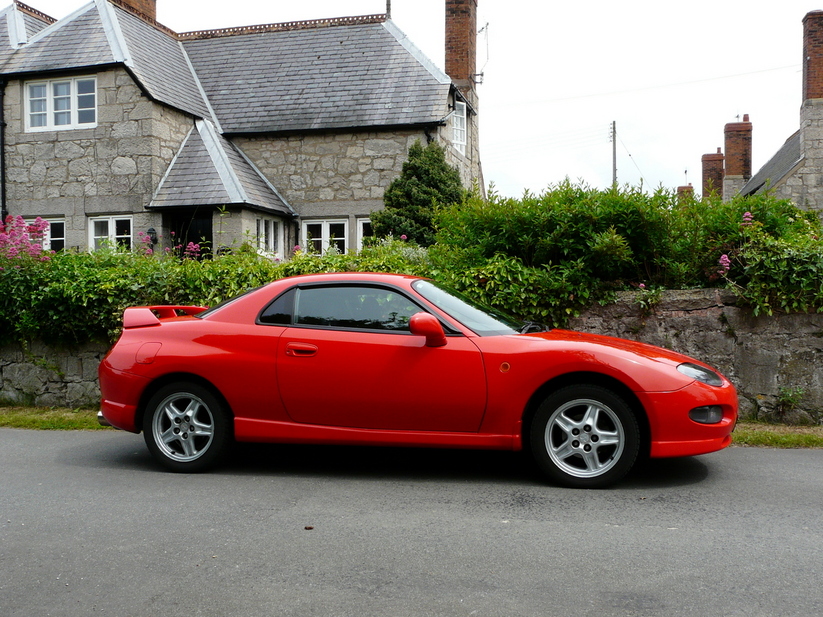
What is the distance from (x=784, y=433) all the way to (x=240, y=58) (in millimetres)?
20083

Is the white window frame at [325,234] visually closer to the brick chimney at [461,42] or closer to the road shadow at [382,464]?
the brick chimney at [461,42]

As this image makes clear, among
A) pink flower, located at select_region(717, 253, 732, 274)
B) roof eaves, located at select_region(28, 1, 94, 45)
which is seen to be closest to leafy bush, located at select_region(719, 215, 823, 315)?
pink flower, located at select_region(717, 253, 732, 274)

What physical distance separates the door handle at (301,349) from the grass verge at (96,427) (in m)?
3.32

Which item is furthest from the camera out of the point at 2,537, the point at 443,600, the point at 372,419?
the point at 372,419

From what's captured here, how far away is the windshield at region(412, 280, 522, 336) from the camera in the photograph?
5.61m

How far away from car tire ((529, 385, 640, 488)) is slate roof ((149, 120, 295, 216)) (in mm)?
14053

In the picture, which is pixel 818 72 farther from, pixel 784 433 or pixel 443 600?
pixel 443 600

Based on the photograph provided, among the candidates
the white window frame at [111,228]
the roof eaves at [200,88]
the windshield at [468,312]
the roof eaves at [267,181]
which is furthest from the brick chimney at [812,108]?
the windshield at [468,312]

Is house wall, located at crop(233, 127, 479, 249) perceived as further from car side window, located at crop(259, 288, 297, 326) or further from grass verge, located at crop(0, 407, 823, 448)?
car side window, located at crop(259, 288, 297, 326)

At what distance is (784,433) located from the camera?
7.15 meters

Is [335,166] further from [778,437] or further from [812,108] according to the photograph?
[778,437]

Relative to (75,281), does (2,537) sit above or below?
below

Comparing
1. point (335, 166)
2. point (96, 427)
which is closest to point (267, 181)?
point (335, 166)

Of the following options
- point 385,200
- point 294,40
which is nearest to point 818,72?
point 385,200
